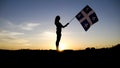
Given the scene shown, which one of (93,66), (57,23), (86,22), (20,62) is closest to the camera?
(93,66)

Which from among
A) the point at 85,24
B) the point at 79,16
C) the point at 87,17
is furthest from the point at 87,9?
the point at 85,24

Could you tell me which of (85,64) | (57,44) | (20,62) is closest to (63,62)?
(85,64)

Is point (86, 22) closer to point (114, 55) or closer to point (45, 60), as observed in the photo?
point (114, 55)

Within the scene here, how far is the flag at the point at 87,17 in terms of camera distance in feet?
48.3

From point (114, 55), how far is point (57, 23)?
501 centimetres

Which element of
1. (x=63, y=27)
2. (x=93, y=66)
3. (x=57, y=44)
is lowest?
(x=93, y=66)

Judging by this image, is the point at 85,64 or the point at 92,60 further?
the point at 92,60

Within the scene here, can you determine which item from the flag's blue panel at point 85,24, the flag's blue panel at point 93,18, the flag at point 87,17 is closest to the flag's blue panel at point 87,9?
the flag at point 87,17

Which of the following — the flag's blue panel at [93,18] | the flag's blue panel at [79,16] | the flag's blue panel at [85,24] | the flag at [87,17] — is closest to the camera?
the flag's blue panel at [93,18]

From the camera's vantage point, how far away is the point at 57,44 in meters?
13.2

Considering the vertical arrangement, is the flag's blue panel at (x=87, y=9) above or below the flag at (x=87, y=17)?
above

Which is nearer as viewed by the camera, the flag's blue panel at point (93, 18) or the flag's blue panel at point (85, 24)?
the flag's blue panel at point (93, 18)

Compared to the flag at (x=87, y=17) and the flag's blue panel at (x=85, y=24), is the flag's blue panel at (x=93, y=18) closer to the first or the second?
the flag at (x=87, y=17)

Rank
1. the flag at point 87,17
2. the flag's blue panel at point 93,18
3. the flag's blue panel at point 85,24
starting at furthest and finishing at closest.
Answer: the flag's blue panel at point 85,24
the flag at point 87,17
the flag's blue panel at point 93,18
